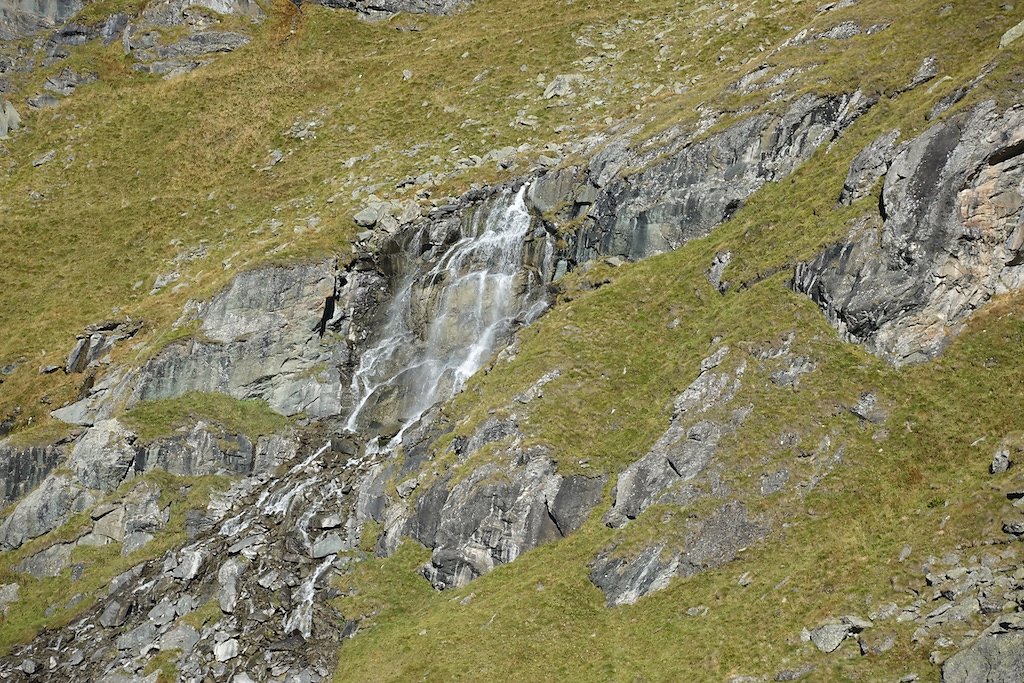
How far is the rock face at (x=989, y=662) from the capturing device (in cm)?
1580

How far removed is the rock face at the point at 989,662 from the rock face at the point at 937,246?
12.2 metres

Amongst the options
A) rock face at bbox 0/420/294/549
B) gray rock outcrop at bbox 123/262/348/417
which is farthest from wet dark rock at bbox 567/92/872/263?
rock face at bbox 0/420/294/549

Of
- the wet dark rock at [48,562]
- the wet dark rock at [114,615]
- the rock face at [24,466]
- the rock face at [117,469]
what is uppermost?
the rock face at [24,466]

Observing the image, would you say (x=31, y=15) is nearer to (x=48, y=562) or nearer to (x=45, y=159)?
(x=45, y=159)

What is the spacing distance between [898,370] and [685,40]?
41.4m

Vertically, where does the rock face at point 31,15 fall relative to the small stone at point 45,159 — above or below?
above

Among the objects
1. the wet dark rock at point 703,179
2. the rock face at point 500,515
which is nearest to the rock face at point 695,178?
the wet dark rock at point 703,179

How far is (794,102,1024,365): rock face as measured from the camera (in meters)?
27.1

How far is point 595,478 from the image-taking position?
29391 millimetres

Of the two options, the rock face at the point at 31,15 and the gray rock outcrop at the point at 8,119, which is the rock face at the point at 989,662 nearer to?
the gray rock outcrop at the point at 8,119

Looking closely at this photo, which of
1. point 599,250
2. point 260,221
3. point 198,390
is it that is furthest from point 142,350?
point 599,250

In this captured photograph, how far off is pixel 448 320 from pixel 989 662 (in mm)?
30084

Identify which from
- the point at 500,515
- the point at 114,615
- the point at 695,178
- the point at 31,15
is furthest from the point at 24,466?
the point at 31,15

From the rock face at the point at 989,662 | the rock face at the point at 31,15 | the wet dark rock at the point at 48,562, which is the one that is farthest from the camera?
the rock face at the point at 31,15
